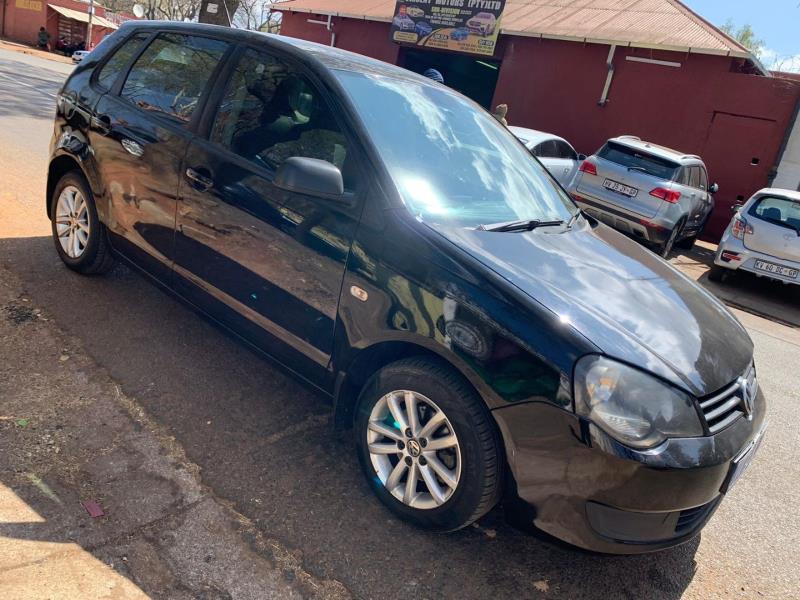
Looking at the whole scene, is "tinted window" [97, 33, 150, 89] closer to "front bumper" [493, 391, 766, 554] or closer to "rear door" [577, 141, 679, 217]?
"front bumper" [493, 391, 766, 554]

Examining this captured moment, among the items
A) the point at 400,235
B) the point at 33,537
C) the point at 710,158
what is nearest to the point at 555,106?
the point at 710,158

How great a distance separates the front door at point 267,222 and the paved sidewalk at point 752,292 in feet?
21.9

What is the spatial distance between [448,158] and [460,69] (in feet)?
64.0

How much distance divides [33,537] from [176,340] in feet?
5.62

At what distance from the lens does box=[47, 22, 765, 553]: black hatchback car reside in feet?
7.19

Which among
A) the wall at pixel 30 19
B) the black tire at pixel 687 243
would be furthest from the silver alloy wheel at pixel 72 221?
the wall at pixel 30 19

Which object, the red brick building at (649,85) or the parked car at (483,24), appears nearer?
the red brick building at (649,85)

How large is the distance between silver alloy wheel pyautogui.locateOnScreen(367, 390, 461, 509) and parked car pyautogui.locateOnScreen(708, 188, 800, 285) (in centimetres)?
783

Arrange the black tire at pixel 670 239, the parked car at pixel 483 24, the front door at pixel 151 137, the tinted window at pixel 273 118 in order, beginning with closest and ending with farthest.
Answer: the tinted window at pixel 273 118 → the front door at pixel 151 137 → the black tire at pixel 670 239 → the parked car at pixel 483 24

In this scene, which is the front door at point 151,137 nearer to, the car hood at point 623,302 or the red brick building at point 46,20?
the car hood at point 623,302

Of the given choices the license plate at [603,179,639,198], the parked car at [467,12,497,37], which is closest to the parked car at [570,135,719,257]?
the license plate at [603,179,639,198]

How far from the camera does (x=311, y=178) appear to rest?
2.62 metres

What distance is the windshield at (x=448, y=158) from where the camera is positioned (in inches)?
111

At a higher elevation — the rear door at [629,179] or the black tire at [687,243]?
the rear door at [629,179]
